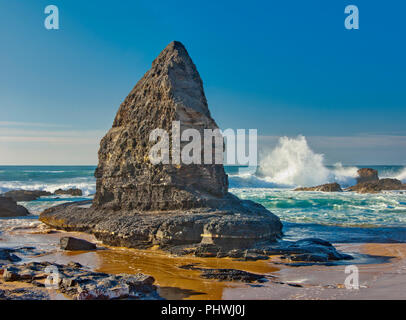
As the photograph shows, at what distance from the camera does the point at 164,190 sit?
9773 millimetres

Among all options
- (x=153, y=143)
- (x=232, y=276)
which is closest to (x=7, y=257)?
(x=153, y=143)

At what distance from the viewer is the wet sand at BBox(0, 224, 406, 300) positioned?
17.6 ft

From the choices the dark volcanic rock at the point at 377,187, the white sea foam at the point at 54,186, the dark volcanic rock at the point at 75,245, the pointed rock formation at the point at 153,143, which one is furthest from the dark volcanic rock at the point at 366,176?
the dark volcanic rock at the point at 75,245

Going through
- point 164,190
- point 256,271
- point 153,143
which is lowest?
point 256,271

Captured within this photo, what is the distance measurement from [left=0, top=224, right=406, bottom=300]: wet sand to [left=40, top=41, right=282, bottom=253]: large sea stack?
62 centimetres

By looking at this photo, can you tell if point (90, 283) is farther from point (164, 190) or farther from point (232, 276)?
point (164, 190)

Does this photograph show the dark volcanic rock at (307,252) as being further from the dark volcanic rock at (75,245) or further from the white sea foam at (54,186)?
the white sea foam at (54,186)

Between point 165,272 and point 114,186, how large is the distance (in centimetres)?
472

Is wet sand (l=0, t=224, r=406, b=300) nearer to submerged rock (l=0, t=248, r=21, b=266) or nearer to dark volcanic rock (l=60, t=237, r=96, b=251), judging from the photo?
dark volcanic rock (l=60, t=237, r=96, b=251)

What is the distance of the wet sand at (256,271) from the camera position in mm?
5379

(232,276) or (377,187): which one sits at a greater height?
(232,276)

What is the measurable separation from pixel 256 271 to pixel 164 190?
370 centimetres

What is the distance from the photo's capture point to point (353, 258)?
8.21 metres

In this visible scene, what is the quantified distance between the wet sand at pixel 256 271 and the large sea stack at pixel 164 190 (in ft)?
2.04
